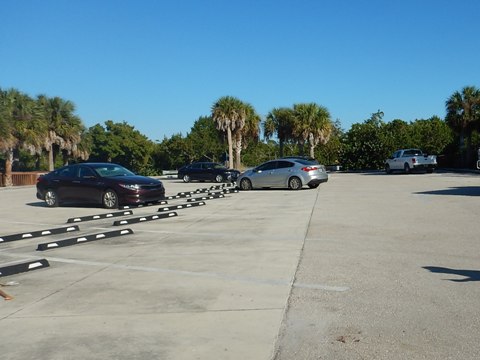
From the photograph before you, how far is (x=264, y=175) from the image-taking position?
23.1 m

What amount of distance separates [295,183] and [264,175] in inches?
60.0

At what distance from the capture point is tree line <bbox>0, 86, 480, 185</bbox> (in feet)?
133

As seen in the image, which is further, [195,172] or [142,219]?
[195,172]

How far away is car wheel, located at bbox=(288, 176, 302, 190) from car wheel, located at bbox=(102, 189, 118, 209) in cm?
895

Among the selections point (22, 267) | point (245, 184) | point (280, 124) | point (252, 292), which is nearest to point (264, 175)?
point (245, 184)

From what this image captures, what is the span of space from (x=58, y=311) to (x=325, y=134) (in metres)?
45.5

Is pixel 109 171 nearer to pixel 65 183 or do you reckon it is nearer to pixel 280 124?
pixel 65 183

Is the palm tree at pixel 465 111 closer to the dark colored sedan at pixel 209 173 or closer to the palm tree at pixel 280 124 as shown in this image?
the palm tree at pixel 280 124

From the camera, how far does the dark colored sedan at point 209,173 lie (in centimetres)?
3275

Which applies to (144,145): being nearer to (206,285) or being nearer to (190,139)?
(190,139)

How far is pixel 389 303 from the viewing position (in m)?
5.39

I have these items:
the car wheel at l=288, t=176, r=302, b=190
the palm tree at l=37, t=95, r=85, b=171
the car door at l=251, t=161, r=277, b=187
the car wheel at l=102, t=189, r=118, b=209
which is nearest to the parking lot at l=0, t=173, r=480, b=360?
the car wheel at l=102, t=189, r=118, b=209

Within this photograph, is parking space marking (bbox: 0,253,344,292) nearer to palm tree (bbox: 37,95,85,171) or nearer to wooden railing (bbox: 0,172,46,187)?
wooden railing (bbox: 0,172,46,187)

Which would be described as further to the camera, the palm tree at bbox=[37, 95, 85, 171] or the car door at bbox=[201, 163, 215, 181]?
the palm tree at bbox=[37, 95, 85, 171]
